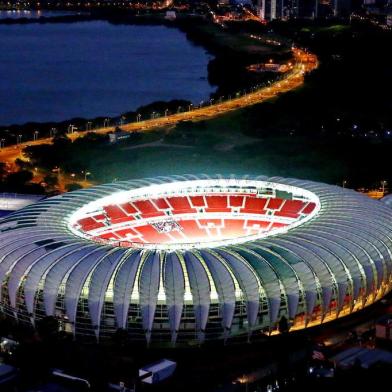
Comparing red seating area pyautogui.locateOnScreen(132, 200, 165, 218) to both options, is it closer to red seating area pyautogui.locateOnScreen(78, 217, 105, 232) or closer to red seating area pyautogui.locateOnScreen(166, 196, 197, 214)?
red seating area pyautogui.locateOnScreen(166, 196, 197, 214)

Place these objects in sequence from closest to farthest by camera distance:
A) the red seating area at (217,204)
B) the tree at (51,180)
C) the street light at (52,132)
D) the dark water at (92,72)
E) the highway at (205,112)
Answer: the red seating area at (217,204), the tree at (51,180), the highway at (205,112), the street light at (52,132), the dark water at (92,72)

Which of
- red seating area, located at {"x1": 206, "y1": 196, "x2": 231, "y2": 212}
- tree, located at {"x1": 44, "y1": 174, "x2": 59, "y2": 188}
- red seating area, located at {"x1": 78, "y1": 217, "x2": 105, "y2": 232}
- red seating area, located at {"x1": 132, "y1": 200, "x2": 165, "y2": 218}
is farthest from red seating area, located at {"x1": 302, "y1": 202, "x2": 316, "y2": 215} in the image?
tree, located at {"x1": 44, "y1": 174, "x2": 59, "y2": 188}

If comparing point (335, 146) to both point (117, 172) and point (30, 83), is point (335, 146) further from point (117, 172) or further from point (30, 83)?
point (30, 83)

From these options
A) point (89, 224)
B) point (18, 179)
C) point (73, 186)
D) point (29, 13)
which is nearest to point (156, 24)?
point (29, 13)

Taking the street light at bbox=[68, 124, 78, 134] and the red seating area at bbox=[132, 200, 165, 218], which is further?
the street light at bbox=[68, 124, 78, 134]

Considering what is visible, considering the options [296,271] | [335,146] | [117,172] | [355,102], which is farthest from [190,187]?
[355,102]

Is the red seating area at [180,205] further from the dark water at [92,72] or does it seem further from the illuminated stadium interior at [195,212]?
the dark water at [92,72]

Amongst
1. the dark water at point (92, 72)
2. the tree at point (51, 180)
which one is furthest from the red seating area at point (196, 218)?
the dark water at point (92, 72)
